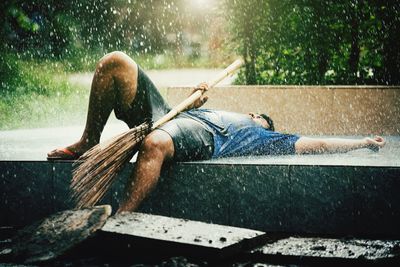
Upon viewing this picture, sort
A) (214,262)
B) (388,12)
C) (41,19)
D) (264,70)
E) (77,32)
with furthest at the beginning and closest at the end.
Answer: (77,32) → (41,19) → (264,70) → (388,12) → (214,262)

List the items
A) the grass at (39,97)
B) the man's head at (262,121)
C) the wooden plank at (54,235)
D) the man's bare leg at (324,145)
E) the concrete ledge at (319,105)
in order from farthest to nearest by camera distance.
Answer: the grass at (39,97)
the concrete ledge at (319,105)
the man's head at (262,121)
the man's bare leg at (324,145)
the wooden plank at (54,235)

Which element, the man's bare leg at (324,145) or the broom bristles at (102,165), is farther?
the man's bare leg at (324,145)

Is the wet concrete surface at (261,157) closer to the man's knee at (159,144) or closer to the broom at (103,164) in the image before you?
the man's knee at (159,144)

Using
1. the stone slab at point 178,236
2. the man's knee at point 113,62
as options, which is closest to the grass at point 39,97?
the man's knee at point 113,62

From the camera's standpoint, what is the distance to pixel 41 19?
1694 cm

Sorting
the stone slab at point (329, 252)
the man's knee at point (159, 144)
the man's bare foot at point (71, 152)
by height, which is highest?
the man's knee at point (159, 144)

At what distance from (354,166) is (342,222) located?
1.37 feet

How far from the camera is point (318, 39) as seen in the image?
902 centimetres

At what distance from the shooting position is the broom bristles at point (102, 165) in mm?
4398

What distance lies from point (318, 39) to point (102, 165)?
214 inches

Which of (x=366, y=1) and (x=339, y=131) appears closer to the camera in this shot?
(x=339, y=131)

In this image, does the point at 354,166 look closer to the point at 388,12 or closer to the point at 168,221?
the point at 168,221

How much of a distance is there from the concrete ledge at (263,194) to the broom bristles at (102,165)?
0.21 m

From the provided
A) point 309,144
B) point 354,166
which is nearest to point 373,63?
point 309,144
